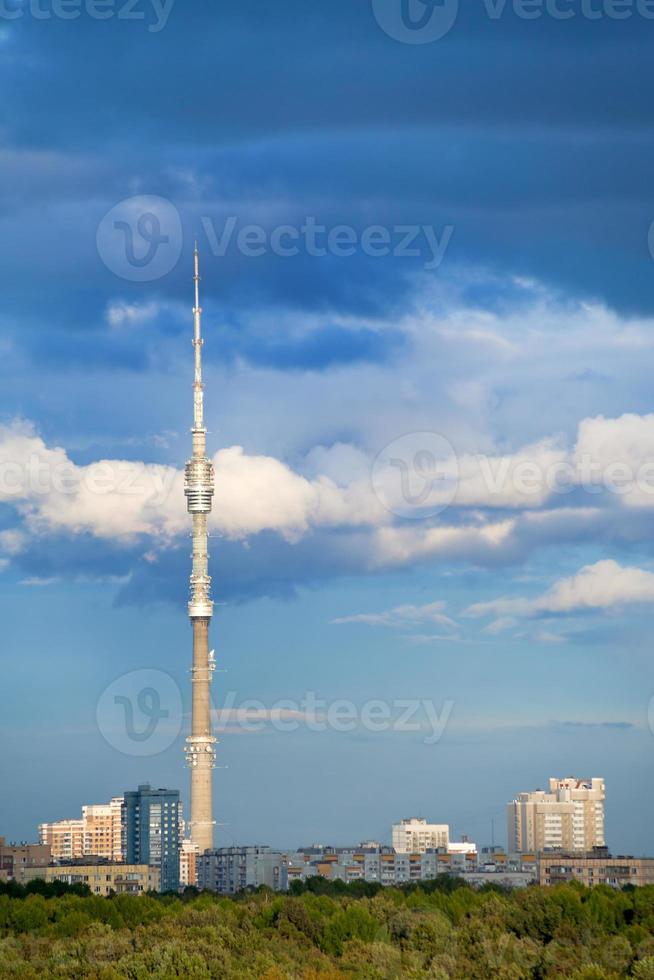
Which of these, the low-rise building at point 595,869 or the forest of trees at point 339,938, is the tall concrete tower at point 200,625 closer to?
the low-rise building at point 595,869

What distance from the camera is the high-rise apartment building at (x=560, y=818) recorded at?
174000 millimetres

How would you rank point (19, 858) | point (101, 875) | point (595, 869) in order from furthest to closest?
point (19, 858) < point (595, 869) < point (101, 875)

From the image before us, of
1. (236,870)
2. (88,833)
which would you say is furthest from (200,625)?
(88,833)

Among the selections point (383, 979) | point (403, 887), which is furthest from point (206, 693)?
point (383, 979)

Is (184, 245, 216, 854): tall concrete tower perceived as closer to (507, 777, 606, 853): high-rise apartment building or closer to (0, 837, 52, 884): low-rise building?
(0, 837, 52, 884): low-rise building

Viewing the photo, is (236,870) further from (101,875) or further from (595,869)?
(595,869)

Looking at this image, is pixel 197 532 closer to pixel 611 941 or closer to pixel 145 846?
pixel 145 846

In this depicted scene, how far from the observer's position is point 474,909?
2628 inches

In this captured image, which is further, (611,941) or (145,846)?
(145,846)

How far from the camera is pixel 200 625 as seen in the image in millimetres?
141625

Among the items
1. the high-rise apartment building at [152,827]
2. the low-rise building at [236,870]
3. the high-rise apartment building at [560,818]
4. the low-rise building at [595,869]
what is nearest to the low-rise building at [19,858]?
the low-rise building at [236,870]

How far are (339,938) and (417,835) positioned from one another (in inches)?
4853

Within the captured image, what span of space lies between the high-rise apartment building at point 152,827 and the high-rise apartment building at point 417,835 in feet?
77.9

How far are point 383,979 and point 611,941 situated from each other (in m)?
8.42
